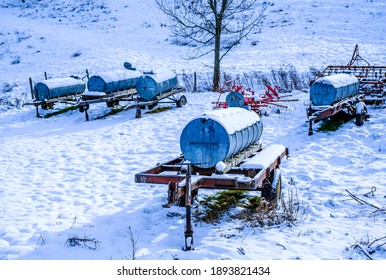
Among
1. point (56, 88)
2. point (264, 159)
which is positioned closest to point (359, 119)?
point (264, 159)

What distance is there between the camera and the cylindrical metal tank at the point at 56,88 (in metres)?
18.7

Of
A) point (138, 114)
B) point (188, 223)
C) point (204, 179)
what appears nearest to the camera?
point (188, 223)

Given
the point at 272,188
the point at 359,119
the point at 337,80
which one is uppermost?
the point at 337,80

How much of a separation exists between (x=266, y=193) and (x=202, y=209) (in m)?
1.19

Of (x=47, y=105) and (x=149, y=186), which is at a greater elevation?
(x=149, y=186)

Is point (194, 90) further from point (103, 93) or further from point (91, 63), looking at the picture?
point (91, 63)

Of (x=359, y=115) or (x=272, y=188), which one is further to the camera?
(x=359, y=115)

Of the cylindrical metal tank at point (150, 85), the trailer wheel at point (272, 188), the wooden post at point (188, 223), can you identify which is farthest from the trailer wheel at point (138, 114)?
the wooden post at point (188, 223)

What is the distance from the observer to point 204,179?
7.07 m

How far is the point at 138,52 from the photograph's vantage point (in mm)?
35219

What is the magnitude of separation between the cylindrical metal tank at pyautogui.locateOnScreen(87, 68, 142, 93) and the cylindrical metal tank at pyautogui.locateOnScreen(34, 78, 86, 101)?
1591mm

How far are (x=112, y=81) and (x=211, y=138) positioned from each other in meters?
12.3

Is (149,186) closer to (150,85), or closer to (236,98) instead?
(236,98)

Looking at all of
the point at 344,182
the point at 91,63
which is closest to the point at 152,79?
the point at 344,182
